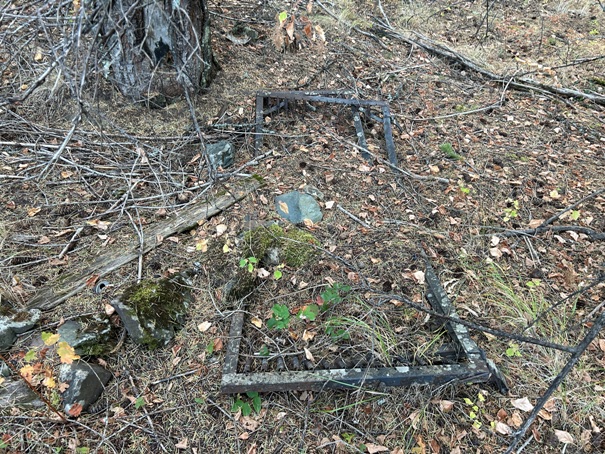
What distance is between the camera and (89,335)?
2.32m

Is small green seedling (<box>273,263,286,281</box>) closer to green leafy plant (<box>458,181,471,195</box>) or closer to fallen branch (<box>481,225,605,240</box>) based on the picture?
fallen branch (<box>481,225,605,240</box>)

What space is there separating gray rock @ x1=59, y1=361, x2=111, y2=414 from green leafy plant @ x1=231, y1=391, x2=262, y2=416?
30.1 inches

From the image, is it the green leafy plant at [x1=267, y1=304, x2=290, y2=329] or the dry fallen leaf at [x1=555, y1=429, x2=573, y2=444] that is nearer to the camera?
the dry fallen leaf at [x1=555, y1=429, x2=573, y2=444]

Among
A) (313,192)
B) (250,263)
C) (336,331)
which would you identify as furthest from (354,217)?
(336,331)

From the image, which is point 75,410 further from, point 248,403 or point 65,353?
point 248,403

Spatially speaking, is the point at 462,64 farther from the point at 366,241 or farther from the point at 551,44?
the point at 366,241

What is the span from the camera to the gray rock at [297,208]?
320 cm

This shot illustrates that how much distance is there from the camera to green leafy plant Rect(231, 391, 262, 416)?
217 centimetres

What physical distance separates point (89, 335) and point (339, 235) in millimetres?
1845

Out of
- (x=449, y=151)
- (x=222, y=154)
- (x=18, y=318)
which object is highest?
(x=222, y=154)

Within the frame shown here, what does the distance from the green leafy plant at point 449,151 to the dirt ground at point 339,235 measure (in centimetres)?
2

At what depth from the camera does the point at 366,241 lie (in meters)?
3.08

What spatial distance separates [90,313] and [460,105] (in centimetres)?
445

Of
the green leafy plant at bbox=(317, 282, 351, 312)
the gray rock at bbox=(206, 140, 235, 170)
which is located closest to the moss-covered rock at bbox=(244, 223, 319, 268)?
the green leafy plant at bbox=(317, 282, 351, 312)
